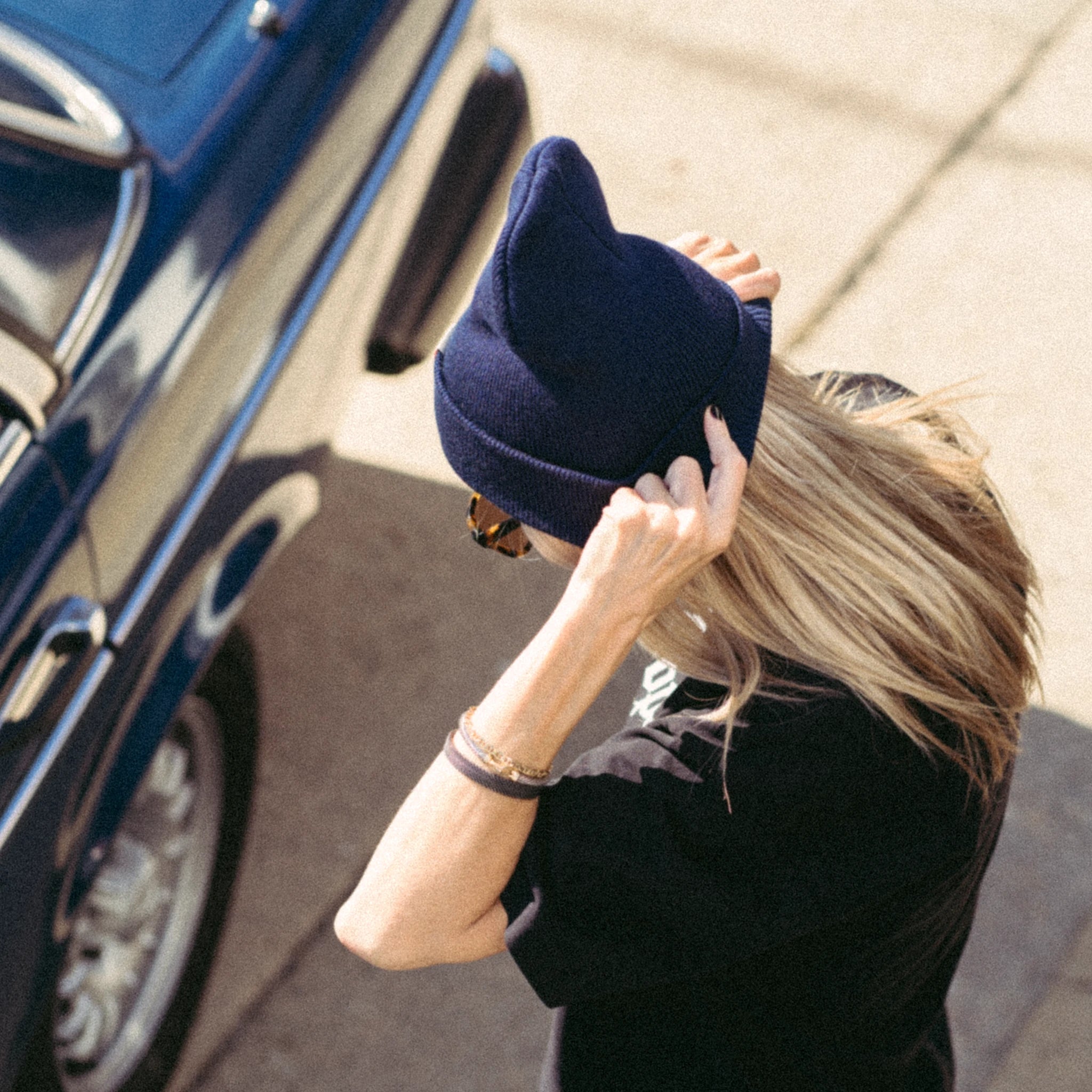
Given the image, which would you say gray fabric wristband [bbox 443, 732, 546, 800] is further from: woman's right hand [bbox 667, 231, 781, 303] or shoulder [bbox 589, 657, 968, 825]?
woman's right hand [bbox 667, 231, 781, 303]

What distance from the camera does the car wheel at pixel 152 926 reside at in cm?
251

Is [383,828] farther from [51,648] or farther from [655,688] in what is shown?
[655,688]

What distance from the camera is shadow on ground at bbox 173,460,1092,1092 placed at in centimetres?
298

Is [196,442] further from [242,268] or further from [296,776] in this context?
[296,776]

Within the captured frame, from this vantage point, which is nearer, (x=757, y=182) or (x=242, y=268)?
(x=242, y=268)

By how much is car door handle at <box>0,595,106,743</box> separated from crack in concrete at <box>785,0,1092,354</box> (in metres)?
2.61

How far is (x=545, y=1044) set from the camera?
9.80 feet

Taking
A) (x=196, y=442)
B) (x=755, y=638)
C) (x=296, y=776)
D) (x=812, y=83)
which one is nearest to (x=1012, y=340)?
(x=812, y=83)

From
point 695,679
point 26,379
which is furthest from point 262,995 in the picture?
point 695,679

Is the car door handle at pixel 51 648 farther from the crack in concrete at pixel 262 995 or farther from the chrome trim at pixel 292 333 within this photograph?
the crack in concrete at pixel 262 995

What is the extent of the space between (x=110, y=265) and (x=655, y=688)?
3.83 feet

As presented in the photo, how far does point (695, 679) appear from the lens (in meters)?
1.60

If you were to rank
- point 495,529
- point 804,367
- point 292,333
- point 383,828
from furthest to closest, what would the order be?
1. point 804,367
2. point 383,828
3. point 292,333
4. point 495,529

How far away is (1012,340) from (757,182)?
110 centimetres
